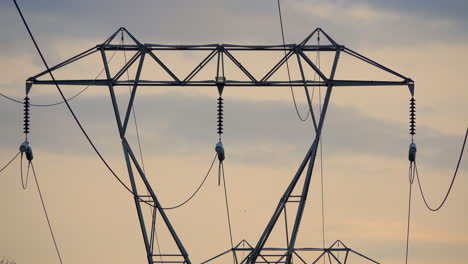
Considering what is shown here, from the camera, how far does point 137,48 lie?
7144cm

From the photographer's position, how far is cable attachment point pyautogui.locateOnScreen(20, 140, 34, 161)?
68938 millimetres

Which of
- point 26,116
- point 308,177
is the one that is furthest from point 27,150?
point 308,177

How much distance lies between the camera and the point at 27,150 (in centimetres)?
6912

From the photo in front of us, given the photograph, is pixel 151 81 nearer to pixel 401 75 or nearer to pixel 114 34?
pixel 114 34

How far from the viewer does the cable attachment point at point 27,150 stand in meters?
68.9

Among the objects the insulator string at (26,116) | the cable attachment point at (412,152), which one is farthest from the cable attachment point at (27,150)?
the cable attachment point at (412,152)

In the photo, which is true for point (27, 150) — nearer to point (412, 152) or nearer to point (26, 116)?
point (26, 116)

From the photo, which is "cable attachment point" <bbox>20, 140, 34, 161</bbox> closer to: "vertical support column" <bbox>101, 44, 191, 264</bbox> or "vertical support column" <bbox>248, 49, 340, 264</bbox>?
"vertical support column" <bbox>101, 44, 191, 264</bbox>

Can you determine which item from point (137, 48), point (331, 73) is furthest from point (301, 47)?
point (137, 48)

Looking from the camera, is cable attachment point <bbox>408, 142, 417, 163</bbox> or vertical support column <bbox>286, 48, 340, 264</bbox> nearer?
cable attachment point <bbox>408, 142, 417, 163</bbox>

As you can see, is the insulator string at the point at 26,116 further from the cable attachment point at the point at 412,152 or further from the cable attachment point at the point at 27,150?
the cable attachment point at the point at 412,152

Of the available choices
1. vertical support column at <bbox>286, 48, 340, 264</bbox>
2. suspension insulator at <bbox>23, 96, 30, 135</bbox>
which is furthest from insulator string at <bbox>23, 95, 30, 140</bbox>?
vertical support column at <bbox>286, 48, 340, 264</bbox>

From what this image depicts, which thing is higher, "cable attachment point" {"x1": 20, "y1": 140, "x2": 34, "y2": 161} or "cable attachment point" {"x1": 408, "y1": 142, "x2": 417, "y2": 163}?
"cable attachment point" {"x1": 408, "y1": 142, "x2": 417, "y2": 163}

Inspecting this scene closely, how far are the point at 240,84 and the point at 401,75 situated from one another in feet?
19.9
